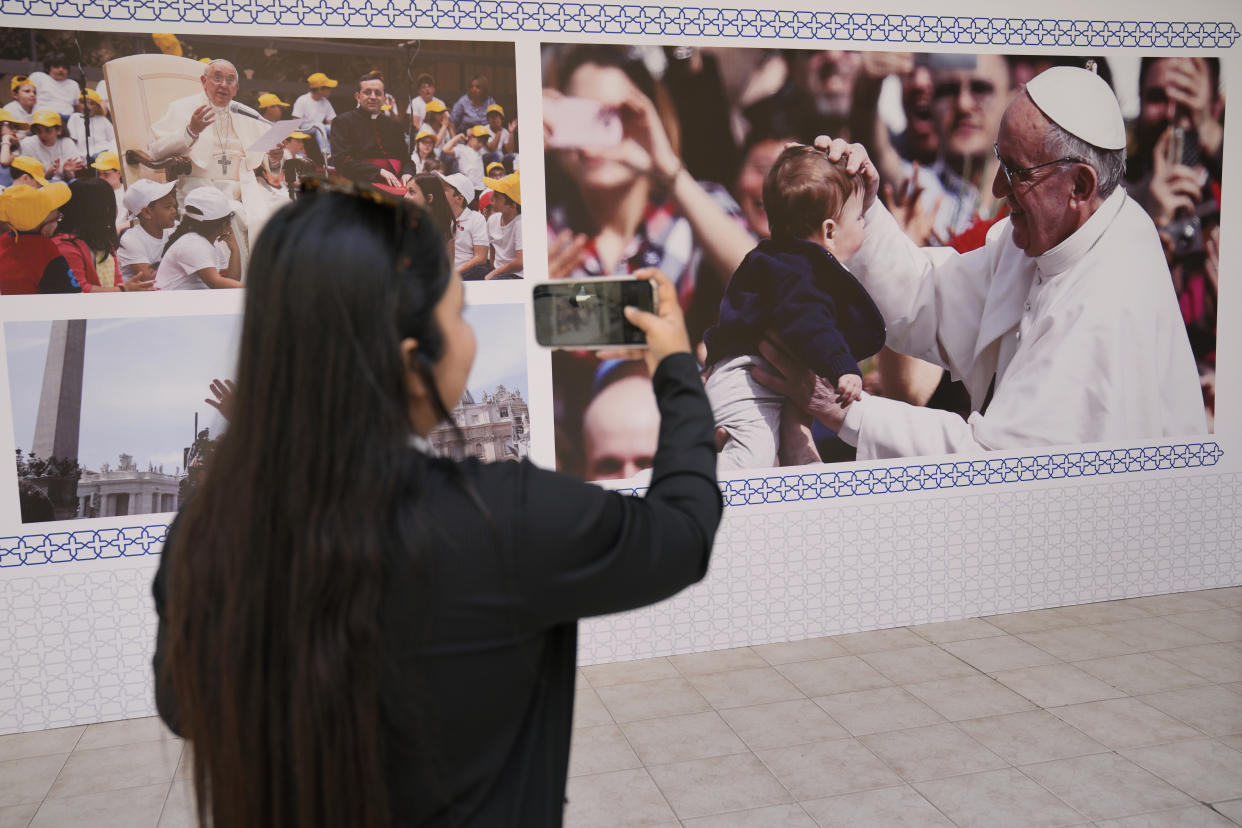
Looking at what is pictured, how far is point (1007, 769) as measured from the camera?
107 inches

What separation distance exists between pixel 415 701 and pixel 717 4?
3.30m

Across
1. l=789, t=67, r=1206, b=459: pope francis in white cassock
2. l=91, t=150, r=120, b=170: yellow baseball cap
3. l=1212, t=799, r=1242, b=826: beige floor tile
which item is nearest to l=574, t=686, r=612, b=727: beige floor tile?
l=789, t=67, r=1206, b=459: pope francis in white cassock

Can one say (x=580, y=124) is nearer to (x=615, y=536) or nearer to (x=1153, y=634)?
(x=615, y=536)

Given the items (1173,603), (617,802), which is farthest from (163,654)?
(1173,603)

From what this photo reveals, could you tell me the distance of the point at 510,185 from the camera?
3.39m

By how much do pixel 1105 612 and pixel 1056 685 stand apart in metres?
0.95

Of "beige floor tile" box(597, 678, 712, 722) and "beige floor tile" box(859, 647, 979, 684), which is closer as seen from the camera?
"beige floor tile" box(597, 678, 712, 722)

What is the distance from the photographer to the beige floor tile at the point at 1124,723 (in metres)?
2.88

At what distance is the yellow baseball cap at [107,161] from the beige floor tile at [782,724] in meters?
2.68

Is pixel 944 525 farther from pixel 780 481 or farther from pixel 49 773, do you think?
pixel 49 773

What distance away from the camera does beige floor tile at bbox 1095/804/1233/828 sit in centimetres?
240

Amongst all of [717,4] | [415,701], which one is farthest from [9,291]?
[415,701]

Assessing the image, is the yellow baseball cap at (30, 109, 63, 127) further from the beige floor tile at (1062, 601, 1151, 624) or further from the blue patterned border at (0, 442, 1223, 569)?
the beige floor tile at (1062, 601, 1151, 624)

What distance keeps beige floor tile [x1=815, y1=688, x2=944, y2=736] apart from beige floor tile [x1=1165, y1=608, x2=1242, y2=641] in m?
1.44
